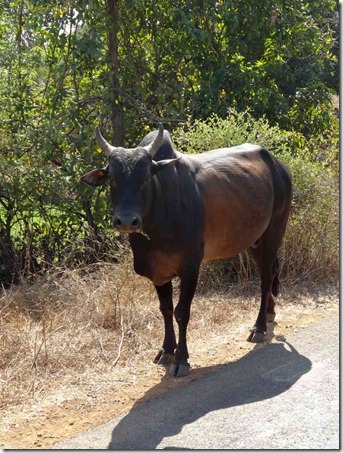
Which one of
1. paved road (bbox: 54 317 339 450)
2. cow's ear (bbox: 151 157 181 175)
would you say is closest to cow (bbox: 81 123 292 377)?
cow's ear (bbox: 151 157 181 175)

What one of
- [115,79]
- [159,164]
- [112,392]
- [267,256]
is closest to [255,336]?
[267,256]

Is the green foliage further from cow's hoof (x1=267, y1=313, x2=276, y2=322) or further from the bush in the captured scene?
cow's hoof (x1=267, y1=313, x2=276, y2=322)

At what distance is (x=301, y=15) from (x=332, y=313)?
541 centimetres

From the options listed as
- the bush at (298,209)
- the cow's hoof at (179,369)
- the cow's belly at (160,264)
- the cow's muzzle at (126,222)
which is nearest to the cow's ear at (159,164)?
the cow's muzzle at (126,222)

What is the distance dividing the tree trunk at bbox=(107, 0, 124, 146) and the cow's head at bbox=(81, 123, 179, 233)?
190 inches

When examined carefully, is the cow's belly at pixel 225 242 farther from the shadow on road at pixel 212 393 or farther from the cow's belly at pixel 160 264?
the shadow on road at pixel 212 393

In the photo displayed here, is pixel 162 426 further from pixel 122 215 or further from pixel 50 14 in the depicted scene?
pixel 50 14

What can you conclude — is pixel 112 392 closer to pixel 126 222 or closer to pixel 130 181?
pixel 126 222

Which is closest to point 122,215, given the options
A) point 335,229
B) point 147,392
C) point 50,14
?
point 147,392

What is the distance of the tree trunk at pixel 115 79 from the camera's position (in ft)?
33.0

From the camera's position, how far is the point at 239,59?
1101 centimetres

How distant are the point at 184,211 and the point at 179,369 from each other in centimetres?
127

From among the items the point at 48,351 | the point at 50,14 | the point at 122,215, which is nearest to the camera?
the point at 122,215

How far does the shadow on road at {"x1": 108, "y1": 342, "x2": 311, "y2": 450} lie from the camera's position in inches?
182
